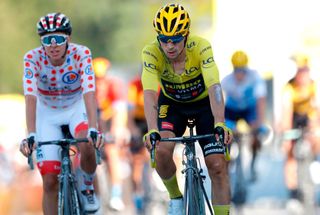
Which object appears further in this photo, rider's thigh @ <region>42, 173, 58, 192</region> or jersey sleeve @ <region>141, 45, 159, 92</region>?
rider's thigh @ <region>42, 173, 58, 192</region>

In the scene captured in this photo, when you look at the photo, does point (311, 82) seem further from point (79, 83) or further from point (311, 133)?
point (79, 83)

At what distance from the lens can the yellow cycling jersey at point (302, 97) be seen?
57.7 feet

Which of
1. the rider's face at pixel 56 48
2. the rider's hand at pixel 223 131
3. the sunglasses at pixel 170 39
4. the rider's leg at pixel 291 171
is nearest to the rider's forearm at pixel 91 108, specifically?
the rider's face at pixel 56 48

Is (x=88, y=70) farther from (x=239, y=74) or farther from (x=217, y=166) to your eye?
(x=239, y=74)

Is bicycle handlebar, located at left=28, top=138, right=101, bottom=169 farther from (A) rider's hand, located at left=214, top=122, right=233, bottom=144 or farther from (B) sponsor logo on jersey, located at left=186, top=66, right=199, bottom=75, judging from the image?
(A) rider's hand, located at left=214, top=122, right=233, bottom=144

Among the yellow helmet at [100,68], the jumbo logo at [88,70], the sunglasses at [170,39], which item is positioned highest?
the yellow helmet at [100,68]

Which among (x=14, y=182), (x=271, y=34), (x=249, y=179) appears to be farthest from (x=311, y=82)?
(x=271, y=34)

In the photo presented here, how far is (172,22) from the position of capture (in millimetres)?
10164

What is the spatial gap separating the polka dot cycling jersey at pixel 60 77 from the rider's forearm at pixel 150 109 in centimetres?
85

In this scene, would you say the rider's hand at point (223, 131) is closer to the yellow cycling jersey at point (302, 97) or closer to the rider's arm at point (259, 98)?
the rider's arm at point (259, 98)

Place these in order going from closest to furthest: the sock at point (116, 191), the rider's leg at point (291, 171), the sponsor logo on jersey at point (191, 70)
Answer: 1. the sponsor logo on jersey at point (191, 70)
2. the sock at point (116, 191)
3. the rider's leg at point (291, 171)

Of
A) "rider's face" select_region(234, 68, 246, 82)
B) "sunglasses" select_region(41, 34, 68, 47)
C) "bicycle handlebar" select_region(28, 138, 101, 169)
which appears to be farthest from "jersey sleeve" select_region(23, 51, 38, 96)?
"rider's face" select_region(234, 68, 246, 82)

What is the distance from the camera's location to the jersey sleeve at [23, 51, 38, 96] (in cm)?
1088

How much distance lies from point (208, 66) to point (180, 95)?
628 mm
